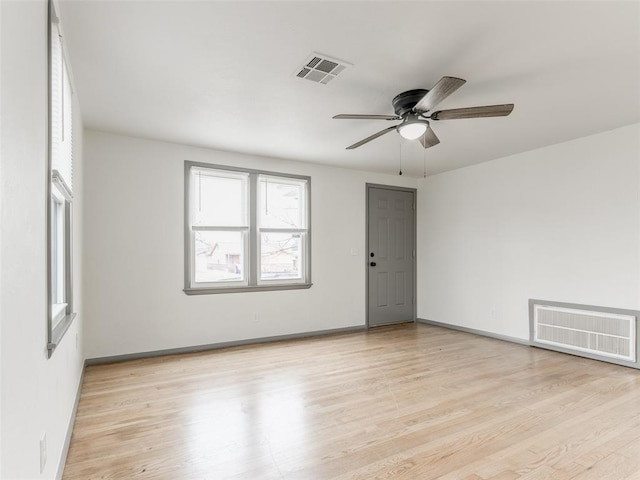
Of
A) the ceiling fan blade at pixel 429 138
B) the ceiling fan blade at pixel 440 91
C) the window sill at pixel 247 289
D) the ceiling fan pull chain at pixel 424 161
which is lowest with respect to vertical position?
the window sill at pixel 247 289

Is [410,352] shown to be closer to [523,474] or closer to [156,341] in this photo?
[523,474]

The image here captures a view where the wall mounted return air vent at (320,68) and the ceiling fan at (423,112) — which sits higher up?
the wall mounted return air vent at (320,68)

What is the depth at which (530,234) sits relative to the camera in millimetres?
4730

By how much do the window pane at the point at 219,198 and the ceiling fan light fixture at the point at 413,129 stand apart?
254 centimetres

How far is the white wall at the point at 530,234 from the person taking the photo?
3.90 m

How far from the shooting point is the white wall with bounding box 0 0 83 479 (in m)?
1.04

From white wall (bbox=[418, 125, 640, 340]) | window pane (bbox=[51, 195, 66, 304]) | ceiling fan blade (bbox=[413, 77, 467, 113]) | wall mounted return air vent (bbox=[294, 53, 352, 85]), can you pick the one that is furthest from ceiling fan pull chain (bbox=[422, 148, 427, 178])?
window pane (bbox=[51, 195, 66, 304])

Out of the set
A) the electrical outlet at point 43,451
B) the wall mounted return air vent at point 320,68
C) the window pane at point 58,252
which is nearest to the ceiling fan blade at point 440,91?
the wall mounted return air vent at point 320,68

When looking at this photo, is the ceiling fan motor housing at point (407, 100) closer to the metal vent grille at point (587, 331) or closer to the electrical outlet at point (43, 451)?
the electrical outlet at point (43, 451)

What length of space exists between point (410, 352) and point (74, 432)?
3.36 meters

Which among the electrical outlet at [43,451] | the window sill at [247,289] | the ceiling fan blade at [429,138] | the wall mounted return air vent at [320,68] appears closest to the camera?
the electrical outlet at [43,451]

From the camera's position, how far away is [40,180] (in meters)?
1.52

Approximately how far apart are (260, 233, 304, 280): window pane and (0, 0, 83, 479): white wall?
3339 millimetres

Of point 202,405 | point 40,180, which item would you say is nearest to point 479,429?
point 202,405
